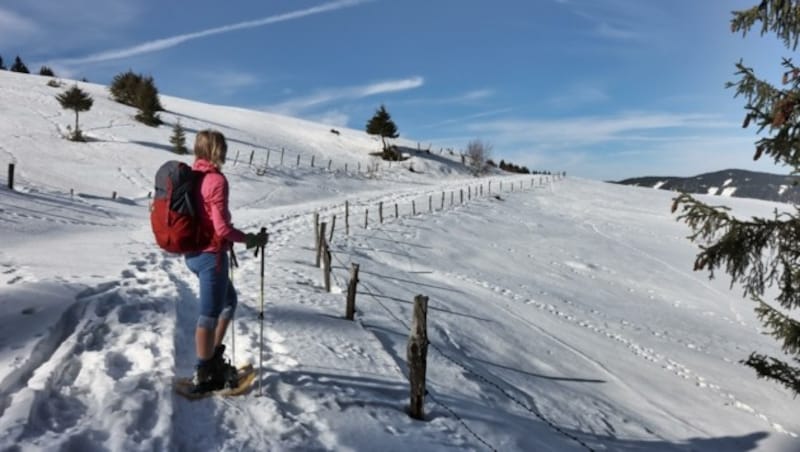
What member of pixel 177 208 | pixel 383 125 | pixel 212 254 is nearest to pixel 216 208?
pixel 177 208

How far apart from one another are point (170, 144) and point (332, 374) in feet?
121

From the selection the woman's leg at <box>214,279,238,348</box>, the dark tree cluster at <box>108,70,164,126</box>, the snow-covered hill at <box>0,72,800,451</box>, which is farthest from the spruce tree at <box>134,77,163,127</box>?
the woman's leg at <box>214,279,238,348</box>

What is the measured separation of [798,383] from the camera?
23.9 feet

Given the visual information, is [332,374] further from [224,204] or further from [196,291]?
[196,291]

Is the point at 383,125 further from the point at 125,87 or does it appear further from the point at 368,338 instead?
the point at 368,338

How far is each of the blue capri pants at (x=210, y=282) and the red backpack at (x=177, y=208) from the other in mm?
154

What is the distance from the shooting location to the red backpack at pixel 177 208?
3.98 m

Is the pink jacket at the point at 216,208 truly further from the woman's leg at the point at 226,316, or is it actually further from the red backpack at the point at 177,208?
the woman's leg at the point at 226,316

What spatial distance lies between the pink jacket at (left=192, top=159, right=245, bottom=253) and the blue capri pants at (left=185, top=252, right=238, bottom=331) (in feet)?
0.30

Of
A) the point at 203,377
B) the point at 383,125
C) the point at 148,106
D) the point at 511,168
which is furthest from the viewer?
the point at 511,168

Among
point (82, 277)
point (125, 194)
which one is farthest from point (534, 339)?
point (125, 194)

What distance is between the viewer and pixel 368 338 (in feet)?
25.2

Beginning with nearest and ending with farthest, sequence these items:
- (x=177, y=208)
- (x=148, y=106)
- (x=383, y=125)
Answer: (x=177, y=208) < (x=148, y=106) < (x=383, y=125)

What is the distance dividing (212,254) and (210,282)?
24 cm
